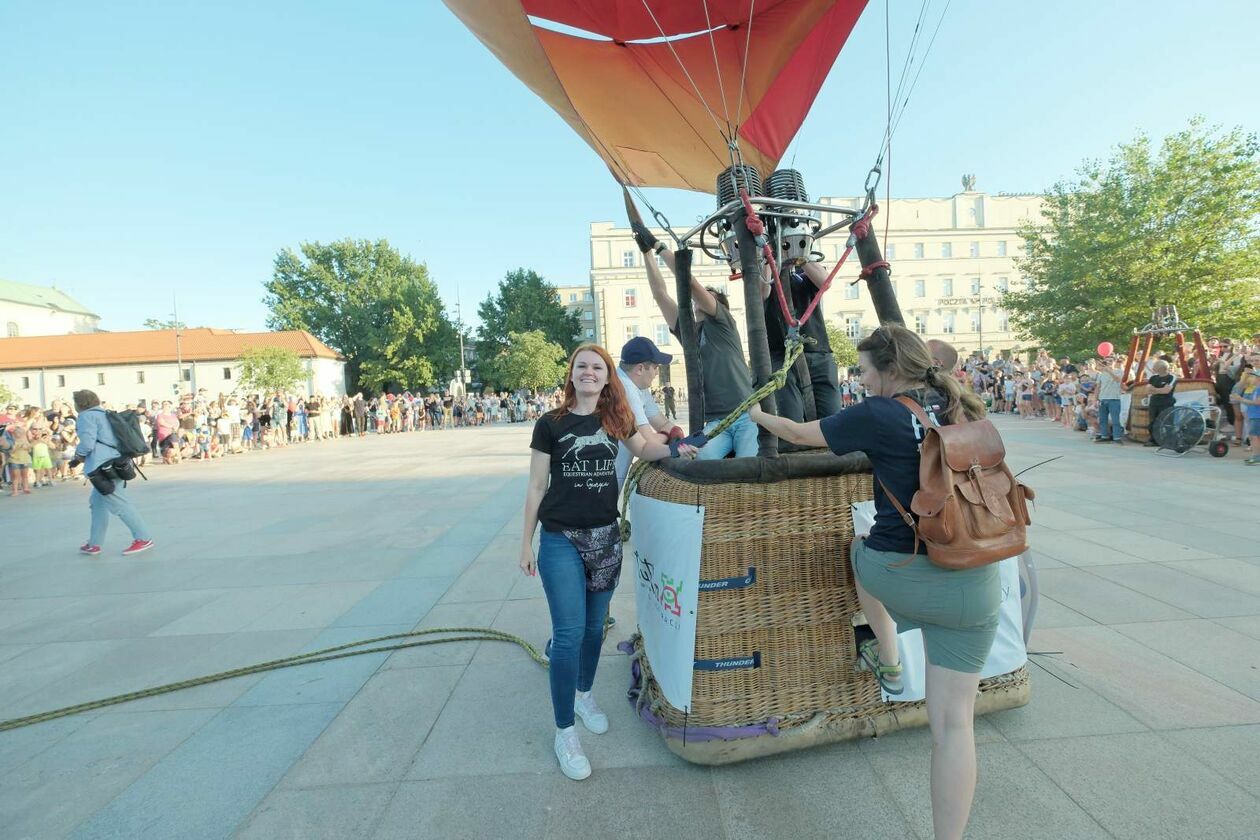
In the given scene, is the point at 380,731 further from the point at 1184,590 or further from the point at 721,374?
the point at 1184,590

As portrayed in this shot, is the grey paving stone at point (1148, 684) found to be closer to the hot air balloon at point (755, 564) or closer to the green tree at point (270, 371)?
the hot air balloon at point (755, 564)

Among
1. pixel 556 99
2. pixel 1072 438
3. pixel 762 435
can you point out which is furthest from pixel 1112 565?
pixel 1072 438

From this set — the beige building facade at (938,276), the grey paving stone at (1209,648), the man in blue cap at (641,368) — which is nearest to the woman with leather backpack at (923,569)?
the man in blue cap at (641,368)

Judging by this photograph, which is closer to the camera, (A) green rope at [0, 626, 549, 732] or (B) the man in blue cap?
(A) green rope at [0, 626, 549, 732]

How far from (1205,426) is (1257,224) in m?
17.7

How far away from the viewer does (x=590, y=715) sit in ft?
9.45

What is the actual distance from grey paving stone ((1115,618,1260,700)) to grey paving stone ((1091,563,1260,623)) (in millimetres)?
199

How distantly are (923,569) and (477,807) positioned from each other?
1822 mm

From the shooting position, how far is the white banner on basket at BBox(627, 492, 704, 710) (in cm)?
245

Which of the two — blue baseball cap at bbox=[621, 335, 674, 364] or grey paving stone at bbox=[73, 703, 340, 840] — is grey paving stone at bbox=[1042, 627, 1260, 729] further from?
grey paving stone at bbox=[73, 703, 340, 840]

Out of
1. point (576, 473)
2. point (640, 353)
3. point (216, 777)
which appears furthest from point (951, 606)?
point (216, 777)

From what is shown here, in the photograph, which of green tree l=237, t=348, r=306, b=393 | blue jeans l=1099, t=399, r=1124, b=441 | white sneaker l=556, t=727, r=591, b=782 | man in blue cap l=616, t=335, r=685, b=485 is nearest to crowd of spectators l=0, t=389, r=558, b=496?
man in blue cap l=616, t=335, r=685, b=485

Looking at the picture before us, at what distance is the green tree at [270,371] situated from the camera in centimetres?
4131

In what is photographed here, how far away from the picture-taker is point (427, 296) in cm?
5600
